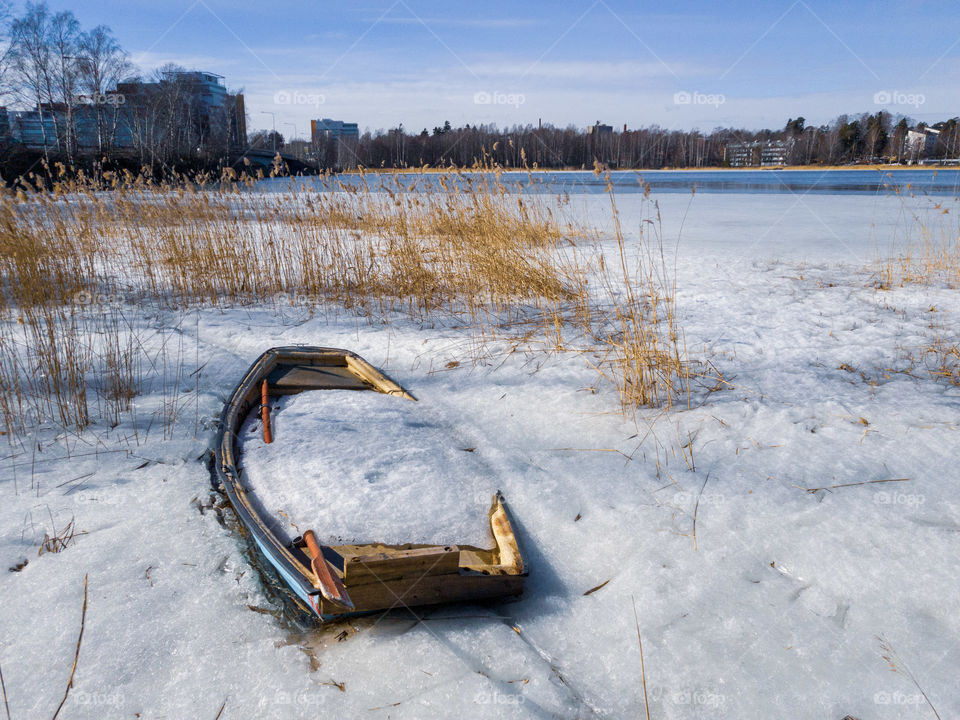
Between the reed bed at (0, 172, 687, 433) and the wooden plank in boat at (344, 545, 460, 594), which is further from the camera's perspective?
the reed bed at (0, 172, 687, 433)

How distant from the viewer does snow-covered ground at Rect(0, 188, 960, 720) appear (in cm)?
147

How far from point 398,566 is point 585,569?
0.69m

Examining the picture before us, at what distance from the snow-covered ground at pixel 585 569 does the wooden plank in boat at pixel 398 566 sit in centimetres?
17

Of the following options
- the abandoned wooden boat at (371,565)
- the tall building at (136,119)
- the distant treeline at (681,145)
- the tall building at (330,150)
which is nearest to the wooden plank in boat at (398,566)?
the abandoned wooden boat at (371,565)

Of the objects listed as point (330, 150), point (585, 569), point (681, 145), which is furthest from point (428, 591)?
point (681, 145)

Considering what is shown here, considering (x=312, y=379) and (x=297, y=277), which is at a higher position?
(x=297, y=277)

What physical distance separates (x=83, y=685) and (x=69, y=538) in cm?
78

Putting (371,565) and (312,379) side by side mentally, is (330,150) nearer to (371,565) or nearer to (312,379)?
(312,379)

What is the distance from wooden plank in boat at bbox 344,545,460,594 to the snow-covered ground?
17 cm

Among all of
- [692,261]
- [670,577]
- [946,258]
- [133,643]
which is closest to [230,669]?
[133,643]

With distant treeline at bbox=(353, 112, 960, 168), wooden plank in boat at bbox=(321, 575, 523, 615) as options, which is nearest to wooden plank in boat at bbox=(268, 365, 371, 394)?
wooden plank in boat at bbox=(321, 575, 523, 615)

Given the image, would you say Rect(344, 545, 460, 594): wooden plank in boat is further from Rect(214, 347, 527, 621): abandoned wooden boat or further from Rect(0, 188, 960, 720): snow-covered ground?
Rect(0, 188, 960, 720): snow-covered ground

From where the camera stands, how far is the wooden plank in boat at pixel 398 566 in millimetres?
1633

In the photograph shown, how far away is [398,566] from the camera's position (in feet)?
5.49
